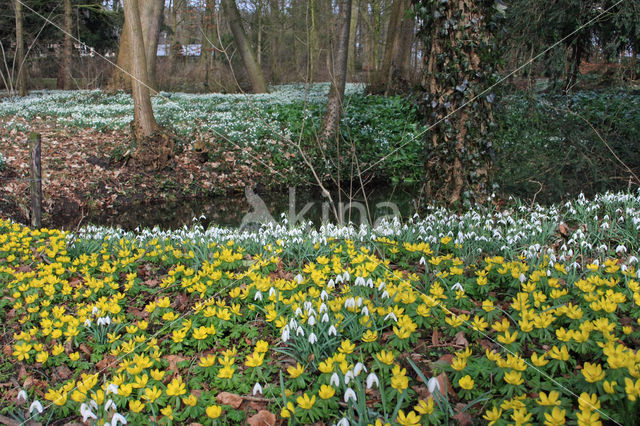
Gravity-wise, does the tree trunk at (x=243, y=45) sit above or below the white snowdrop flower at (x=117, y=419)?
above

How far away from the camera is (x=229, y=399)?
2.14 metres

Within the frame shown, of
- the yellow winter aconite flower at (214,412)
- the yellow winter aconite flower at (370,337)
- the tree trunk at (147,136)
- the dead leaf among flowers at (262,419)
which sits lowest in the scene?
the dead leaf among flowers at (262,419)

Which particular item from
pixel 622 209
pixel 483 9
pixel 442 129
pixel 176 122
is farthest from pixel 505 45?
pixel 176 122

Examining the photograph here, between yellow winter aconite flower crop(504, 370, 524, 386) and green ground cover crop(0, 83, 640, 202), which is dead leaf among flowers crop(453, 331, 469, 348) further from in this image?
green ground cover crop(0, 83, 640, 202)

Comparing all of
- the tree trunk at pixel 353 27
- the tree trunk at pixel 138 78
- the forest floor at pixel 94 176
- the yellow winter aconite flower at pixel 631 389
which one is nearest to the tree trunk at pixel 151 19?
the tree trunk at pixel 138 78

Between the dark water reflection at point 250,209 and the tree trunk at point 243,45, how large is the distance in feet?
29.9

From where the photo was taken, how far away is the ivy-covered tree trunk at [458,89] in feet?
15.1

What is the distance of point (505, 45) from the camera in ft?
19.9

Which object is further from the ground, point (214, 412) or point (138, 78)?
point (138, 78)

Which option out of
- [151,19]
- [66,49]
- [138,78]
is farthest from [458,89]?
[66,49]

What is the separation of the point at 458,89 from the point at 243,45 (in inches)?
554

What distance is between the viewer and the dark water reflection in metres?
8.02

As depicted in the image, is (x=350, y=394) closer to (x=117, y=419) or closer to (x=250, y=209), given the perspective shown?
(x=117, y=419)

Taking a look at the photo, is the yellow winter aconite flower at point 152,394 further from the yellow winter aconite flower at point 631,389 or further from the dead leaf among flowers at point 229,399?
the yellow winter aconite flower at point 631,389
